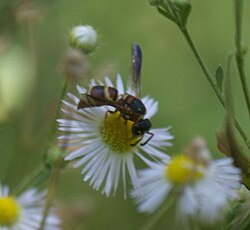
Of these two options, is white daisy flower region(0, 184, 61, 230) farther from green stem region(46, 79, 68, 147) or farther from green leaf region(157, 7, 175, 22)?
green leaf region(157, 7, 175, 22)

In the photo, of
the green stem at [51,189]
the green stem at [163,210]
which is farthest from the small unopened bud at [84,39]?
the green stem at [163,210]

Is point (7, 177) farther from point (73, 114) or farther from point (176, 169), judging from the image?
point (176, 169)

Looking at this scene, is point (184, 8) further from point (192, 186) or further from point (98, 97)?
point (192, 186)

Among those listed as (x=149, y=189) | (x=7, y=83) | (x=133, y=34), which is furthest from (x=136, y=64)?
(x=133, y=34)

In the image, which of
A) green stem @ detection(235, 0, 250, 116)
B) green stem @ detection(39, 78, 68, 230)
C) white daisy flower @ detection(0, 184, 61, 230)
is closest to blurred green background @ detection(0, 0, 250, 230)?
white daisy flower @ detection(0, 184, 61, 230)

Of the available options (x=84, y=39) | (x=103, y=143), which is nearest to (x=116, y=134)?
(x=103, y=143)

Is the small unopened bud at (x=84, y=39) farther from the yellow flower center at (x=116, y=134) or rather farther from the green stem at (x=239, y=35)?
the green stem at (x=239, y=35)
